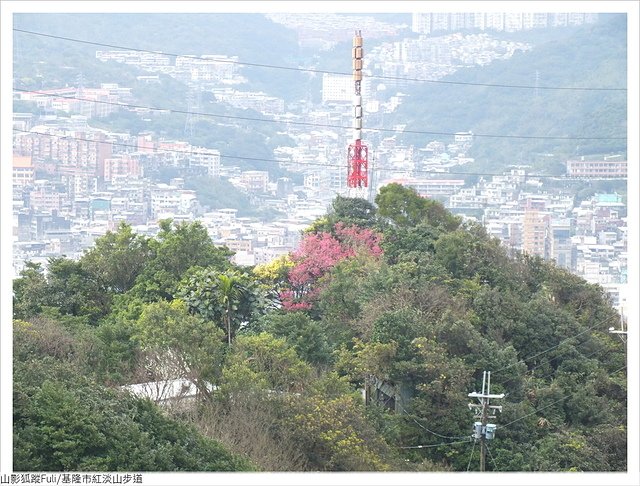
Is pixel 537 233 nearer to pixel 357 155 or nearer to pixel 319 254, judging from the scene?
pixel 357 155

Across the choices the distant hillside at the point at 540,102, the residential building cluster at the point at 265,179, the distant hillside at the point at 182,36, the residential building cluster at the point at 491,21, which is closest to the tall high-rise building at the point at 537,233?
the residential building cluster at the point at 265,179

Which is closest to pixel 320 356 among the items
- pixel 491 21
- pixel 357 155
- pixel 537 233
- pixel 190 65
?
pixel 357 155

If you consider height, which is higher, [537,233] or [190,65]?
[190,65]

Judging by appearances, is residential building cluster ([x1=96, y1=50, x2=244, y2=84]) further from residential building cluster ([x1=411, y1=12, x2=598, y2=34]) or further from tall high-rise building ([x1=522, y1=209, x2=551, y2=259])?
tall high-rise building ([x1=522, y1=209, x2=551, y2=259])

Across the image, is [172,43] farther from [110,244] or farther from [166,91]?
[110,244]


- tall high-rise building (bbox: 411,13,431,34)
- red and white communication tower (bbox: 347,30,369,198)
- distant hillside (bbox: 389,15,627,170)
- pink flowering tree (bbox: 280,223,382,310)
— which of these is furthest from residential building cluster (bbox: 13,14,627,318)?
pink flowering tree (bbox: 280,223,382,310)

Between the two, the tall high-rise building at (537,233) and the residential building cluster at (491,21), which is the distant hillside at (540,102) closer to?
the tall high-rise building at (537,233)

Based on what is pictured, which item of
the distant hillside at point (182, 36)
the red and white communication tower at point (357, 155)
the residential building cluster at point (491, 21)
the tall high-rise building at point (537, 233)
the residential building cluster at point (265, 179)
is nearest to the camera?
the red and white communication tower at point (357, 155)
